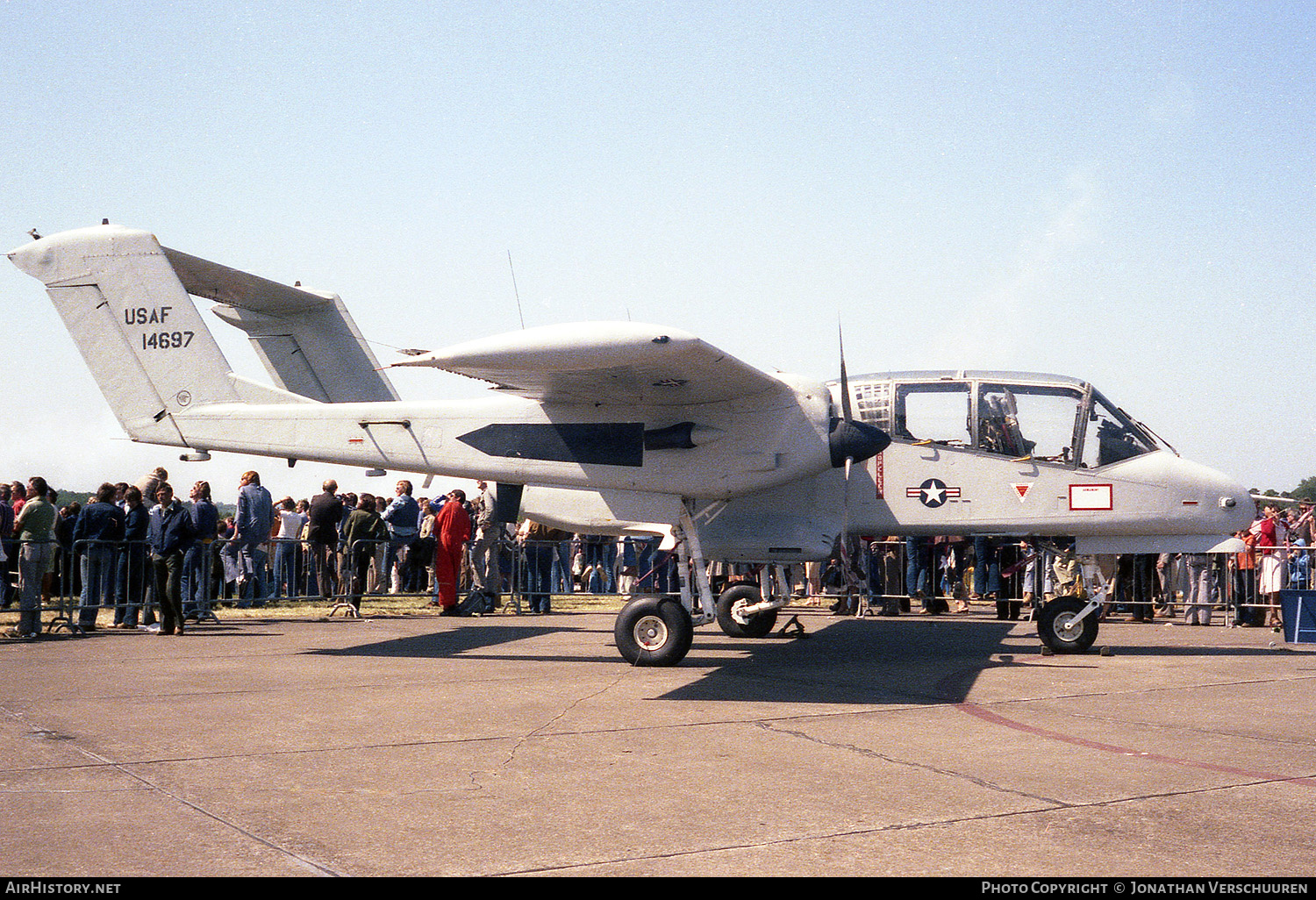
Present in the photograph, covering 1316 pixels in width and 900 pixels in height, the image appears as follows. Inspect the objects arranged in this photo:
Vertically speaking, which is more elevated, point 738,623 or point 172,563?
point 172,563

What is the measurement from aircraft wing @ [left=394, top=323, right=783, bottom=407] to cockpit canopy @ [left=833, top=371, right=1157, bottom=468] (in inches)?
80.7

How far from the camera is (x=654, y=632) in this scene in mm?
11008

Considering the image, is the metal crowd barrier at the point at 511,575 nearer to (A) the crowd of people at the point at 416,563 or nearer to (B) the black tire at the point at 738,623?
(A) the crowd of people at the point at 416,563

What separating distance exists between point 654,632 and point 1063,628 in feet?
16.0

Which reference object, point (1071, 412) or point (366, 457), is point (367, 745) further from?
point (1071, 412)

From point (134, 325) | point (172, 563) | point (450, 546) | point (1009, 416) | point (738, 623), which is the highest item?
point (134, 325)

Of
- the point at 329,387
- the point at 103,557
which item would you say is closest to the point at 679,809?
the point at 103,557

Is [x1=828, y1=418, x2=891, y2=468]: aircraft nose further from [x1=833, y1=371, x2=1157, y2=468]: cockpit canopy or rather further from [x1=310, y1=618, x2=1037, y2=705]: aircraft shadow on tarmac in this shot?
[x1=310, y1=618, x2=1037, y2=705]: aircraft shadow on tarmac

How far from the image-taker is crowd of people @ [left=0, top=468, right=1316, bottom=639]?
14859mm

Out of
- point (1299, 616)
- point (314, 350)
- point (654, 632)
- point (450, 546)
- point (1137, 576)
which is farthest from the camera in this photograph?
point (1137, 576)

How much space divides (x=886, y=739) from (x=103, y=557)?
39.6ft

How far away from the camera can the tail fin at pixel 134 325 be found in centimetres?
1296

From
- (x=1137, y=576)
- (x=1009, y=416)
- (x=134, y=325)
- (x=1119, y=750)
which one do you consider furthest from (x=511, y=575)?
(x=1119, y=750)

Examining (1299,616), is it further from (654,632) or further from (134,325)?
(134,325)
